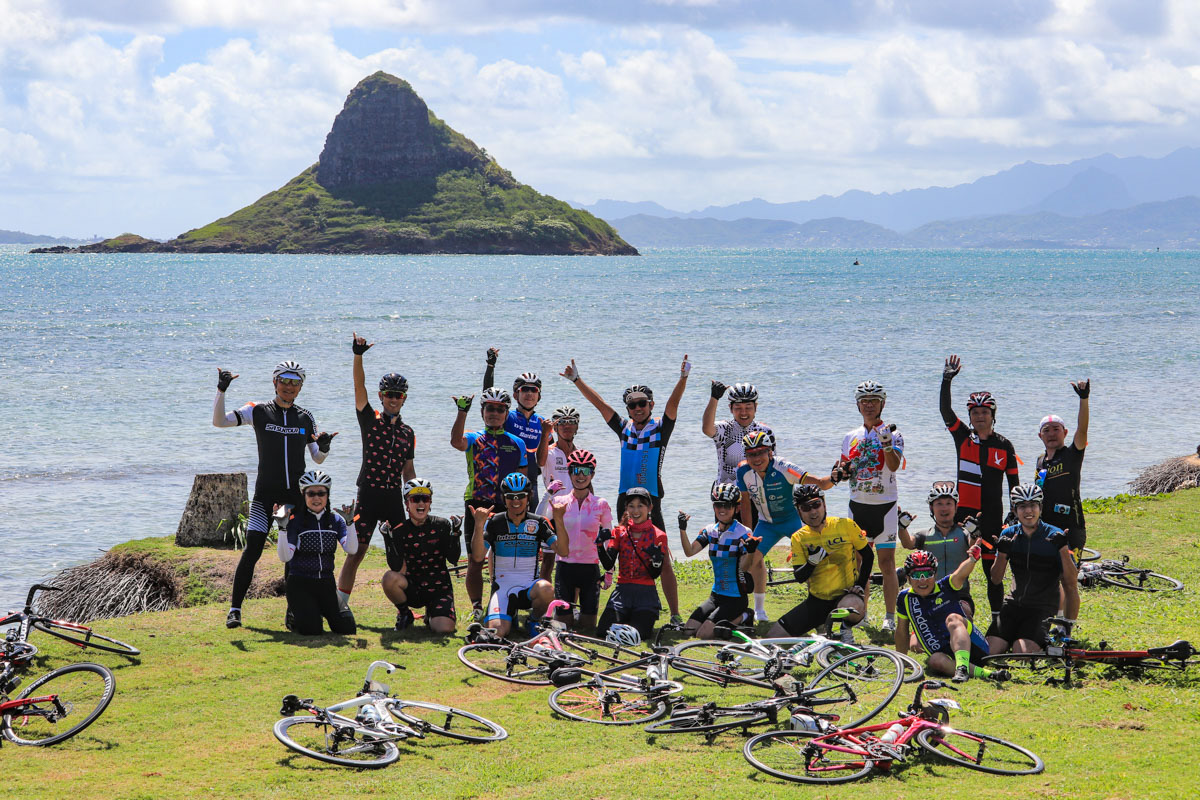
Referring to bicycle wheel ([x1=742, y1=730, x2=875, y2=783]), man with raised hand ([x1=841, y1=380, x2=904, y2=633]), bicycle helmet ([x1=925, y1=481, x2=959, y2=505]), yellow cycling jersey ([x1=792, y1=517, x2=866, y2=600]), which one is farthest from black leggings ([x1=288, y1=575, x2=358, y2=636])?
bicycle helmet ([x1=925, y1=481, x2=959, y2=505])

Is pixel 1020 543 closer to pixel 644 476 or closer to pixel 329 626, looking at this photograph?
pixel 644 476

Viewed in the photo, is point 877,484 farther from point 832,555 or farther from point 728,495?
point 728,495

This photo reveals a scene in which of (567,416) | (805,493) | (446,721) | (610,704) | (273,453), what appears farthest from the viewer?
(567,416)

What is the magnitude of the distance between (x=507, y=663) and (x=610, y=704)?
152 cm

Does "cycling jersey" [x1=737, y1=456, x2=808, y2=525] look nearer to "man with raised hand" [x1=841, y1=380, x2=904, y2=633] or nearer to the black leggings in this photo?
"man with raised hand" [x1=841, y1=380, x2=904, y2=633]

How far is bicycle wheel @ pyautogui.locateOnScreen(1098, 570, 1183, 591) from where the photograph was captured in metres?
13.8

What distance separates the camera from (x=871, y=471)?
12.3 m

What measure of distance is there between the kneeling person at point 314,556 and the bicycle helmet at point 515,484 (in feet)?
5.79

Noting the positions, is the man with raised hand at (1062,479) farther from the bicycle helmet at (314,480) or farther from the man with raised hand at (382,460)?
the bicycle helmet at (314,480)

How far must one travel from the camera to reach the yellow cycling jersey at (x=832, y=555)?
37.6 feet

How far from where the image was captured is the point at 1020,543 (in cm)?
1103

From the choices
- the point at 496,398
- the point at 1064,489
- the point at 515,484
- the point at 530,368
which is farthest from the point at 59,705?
the point at 530,368

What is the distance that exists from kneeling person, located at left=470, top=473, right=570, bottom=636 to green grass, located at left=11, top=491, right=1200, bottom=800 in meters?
0.88

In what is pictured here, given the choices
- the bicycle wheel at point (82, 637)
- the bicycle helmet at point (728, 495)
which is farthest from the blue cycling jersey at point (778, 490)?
the bicycle wheel at point (82, 637)
